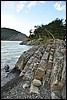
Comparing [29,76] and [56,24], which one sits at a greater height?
[56,24]

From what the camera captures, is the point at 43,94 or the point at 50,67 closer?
the point at 43,94

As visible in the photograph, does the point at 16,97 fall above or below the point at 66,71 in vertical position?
below

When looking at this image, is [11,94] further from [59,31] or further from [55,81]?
[59,31]

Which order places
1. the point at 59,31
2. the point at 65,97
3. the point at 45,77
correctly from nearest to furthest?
the point at 65,97
the point at 45,77
the point at 59,31

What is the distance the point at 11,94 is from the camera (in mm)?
10219

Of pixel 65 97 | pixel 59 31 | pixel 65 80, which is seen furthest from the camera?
pixel 59 31

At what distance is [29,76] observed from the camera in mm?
12680

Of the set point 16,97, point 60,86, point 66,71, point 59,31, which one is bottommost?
point 16,97

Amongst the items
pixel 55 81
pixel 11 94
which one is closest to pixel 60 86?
pixel 55 81

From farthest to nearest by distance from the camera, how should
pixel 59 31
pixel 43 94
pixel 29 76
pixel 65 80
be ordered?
pixel 59 31, pixel 29 76, pixel 43 94, pixel 65 80

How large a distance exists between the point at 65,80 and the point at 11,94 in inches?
123

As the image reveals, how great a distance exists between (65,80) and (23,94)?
7.91ft

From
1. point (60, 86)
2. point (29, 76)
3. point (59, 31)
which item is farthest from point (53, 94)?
point (59, 31)

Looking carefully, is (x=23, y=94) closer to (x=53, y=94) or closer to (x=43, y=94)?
(x=43, y=94)
